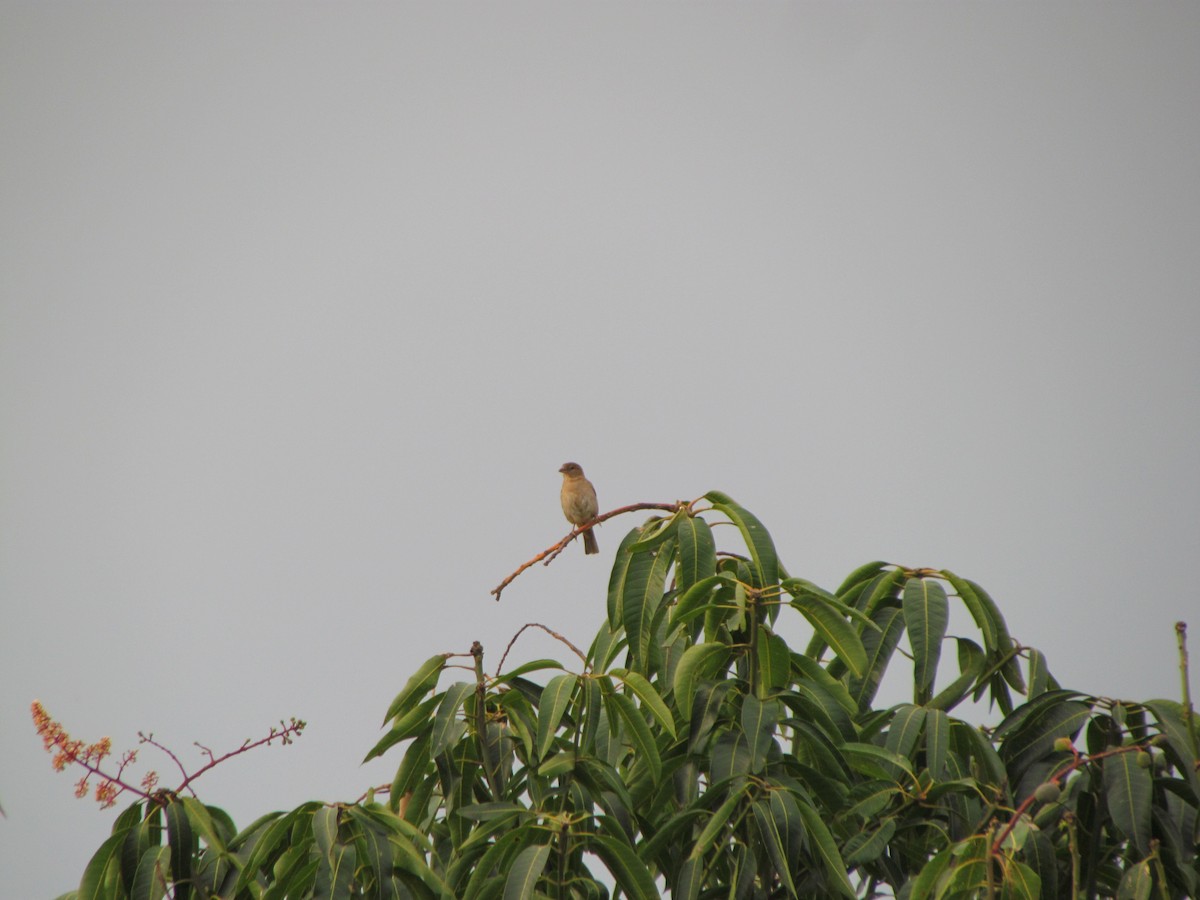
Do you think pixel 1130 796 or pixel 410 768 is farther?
pixel 410 768

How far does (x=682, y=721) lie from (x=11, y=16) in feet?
753

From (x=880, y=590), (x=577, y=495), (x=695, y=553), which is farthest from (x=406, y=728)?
(x=577, y=495)

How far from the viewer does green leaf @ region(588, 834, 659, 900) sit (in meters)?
3.07

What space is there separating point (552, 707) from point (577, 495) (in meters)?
6.14

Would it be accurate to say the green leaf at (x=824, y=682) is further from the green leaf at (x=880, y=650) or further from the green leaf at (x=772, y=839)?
the green leaf at (x=772, y=839)

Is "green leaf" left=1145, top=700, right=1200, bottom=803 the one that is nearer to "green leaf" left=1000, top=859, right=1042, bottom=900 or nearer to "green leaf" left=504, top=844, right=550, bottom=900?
"green leaf" left=1000, top=859, right=1042, bottom=900

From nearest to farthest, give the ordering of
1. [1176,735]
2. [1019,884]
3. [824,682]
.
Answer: [1019,884] → [1176,735] → [824,682]

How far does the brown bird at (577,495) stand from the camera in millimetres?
9539

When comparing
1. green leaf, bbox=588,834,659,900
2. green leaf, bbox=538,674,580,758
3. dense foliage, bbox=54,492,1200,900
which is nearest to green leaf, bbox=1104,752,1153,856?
dense foliage, bbox=54,492,1200,900

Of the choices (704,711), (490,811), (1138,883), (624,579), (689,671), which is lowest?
(1138,883)

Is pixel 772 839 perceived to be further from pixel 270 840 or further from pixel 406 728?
pixel 270 840

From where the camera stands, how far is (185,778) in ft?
11.1

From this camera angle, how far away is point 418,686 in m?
3.78

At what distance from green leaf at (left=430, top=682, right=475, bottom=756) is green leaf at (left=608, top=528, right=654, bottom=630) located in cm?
54
